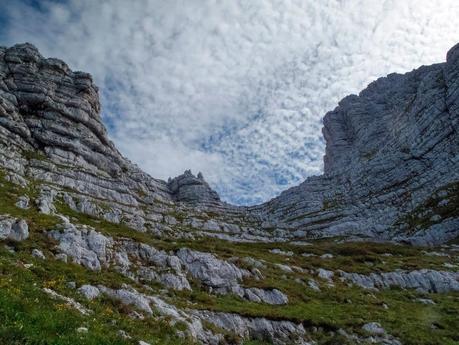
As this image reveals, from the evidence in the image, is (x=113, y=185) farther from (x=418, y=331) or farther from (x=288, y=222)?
(x=418, y=331)

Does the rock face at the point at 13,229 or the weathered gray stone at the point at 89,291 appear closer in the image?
the weathered gray stone at the point at 89,291

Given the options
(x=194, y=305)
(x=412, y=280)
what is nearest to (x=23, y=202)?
(x=194, y=305)

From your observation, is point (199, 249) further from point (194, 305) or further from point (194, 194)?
point (194, 194)

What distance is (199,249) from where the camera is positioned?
49094 millimetres

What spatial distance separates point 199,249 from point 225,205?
134180 mm

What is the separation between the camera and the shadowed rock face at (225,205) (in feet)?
336

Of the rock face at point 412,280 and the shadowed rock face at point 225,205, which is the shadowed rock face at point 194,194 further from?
the rock face at point 412,280

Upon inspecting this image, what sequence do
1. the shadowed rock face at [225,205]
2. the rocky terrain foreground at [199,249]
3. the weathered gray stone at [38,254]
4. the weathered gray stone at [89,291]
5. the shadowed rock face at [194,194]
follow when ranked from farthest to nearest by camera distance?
the shadowed rock face at [194,194] < the shadowed rock face at [225,205] < the weathered gray stone at [38,254] < the weathered gray stone at [89,291] < the rocky terrain foreground at [199,249]

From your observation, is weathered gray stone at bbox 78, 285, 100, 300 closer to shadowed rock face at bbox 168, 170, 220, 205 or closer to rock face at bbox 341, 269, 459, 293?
rock face at bbox 341, 269, 459, 293

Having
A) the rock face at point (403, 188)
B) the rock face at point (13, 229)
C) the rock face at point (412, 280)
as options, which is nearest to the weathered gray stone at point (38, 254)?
the rock face at point (13, 229)

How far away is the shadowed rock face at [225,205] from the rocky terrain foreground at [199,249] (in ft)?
1.98

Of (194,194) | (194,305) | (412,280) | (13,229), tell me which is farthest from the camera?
(194,194)

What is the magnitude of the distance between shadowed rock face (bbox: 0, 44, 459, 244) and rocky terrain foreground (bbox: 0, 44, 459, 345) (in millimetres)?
603

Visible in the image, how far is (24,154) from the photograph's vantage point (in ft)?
332
